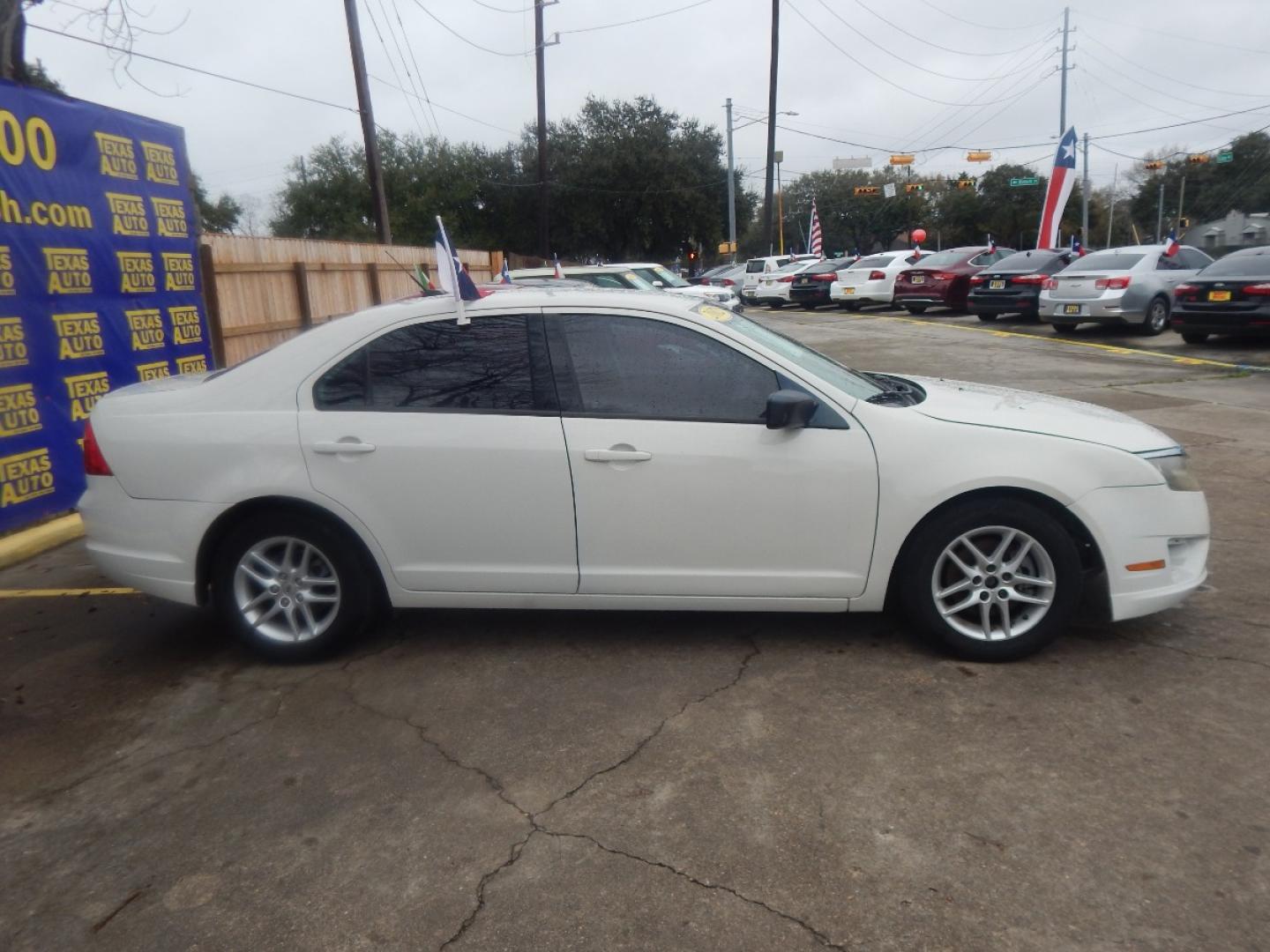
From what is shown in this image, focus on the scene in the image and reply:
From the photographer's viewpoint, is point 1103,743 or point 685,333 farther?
point 685,333

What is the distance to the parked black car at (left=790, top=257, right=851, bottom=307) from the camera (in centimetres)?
2667

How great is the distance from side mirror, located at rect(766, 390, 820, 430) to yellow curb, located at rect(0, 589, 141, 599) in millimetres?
3826

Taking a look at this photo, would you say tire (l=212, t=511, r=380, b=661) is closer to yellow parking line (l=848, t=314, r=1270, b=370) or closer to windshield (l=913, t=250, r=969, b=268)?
yellow parking line (l=848, t=314, r=1270, b=370)

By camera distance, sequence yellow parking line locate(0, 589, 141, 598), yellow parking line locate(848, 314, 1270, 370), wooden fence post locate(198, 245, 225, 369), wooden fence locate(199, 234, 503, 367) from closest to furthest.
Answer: yellow parking line locate(0, 589, 141, 598) → wooden fence post locate(198, 245, 225, 369) → wooden fence locate(199, 234, 503, 367) → yellow parking line locate(848, 314, 1270, 370)

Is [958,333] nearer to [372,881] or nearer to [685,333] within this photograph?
[685,333]

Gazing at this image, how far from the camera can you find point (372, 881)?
2.80 metres

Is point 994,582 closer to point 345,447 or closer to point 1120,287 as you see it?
point 345,447

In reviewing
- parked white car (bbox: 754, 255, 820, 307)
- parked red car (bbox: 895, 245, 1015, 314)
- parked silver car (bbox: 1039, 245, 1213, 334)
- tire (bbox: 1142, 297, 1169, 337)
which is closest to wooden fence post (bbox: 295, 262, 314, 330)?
parked silver car (bbox: 1039, 245, 1213, 334)

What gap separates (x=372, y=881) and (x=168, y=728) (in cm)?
148

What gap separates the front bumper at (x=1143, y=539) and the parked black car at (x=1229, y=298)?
11768mm

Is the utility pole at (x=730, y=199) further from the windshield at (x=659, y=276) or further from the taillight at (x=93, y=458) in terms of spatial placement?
the taillight at (x=93, y=458)

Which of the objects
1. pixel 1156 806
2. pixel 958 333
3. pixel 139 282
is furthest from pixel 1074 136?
pixel 1156 806

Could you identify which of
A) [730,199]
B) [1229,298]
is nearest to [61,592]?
[1229,298]

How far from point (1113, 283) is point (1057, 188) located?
1193 centimetres
